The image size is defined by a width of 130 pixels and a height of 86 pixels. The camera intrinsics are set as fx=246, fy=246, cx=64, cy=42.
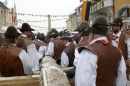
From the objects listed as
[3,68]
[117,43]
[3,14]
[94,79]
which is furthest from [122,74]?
[3,14]

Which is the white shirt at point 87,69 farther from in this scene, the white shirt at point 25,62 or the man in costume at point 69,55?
the man in costume at point 69,55

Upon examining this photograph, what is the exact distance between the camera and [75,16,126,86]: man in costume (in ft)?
9.24

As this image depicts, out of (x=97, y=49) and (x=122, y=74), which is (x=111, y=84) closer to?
(x=122, y=74)

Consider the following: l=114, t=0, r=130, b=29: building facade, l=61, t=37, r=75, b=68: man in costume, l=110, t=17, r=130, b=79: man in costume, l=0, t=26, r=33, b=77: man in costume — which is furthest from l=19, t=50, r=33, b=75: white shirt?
l=114, t=0, r=130, b=29: building facade

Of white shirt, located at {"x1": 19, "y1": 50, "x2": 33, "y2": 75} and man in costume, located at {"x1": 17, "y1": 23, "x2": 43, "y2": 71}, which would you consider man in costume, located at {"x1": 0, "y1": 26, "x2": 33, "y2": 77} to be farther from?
man in costume, located at {"x1": 17, "y1": 23, "x2": 43, "y2": 71}

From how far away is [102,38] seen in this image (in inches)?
120

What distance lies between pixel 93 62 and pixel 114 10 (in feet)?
71.1

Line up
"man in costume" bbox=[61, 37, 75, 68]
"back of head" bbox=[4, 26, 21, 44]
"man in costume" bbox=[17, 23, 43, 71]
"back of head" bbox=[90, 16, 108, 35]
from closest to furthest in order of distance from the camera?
1. "back of head" bbox=[90, 16, 108, 35]
2. "back of head" bbox=[4, 26, 21, 44]
3. "man in costume" bbox=[17, 23, 43, 71]
4. "man in costume" bbox=[61, 37, 75, 68]

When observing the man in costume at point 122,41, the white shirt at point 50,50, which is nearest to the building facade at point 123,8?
the white shirt at point 50,50

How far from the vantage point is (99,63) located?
2881 mm

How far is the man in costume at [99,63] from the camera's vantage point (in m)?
2.82

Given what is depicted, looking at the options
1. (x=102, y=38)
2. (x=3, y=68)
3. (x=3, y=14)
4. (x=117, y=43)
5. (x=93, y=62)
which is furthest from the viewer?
(x=3, y=14)

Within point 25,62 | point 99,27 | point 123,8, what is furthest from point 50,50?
point 123,8

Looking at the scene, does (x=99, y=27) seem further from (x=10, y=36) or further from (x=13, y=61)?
(x=10, y=36)
